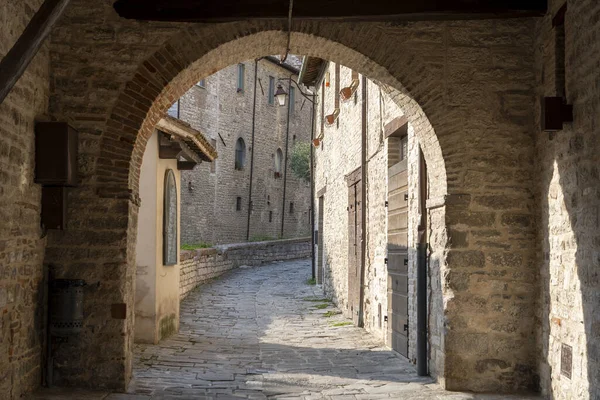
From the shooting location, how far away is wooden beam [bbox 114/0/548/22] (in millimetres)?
6020

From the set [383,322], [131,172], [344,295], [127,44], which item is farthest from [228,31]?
[344,295]

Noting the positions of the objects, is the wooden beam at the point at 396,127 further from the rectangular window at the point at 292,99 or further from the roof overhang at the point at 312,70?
the rectangular window at the point at 292,99

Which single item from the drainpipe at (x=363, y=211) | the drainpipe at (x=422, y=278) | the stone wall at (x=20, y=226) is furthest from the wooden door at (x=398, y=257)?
the stone wall at (x=20, y=226)

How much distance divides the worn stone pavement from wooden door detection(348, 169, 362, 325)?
1.52ft

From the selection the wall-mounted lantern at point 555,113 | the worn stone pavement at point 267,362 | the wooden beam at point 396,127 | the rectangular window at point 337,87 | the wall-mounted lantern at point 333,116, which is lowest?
the worn stone pavement at point 267,362

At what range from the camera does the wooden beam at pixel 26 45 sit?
438 cm

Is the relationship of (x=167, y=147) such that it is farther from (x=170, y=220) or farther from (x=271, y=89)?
(x=271, y=89)

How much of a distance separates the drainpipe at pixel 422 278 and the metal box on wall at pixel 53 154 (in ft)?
11.9

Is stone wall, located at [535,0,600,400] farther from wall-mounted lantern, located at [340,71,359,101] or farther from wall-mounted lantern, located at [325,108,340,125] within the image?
wall-mounted lantern, located at [325,108,340,125]

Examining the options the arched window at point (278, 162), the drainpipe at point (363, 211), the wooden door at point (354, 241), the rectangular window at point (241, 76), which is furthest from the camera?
the arched window at point (278, 162)

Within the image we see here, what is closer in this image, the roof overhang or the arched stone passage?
the arched stone passage

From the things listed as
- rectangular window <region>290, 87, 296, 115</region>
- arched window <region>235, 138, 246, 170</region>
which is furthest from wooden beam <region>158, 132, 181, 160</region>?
rectangular window <region>290, 87, 296, 115</region>

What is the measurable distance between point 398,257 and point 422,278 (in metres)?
1.42

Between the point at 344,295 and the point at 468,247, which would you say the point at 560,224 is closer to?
the point at 468,247
